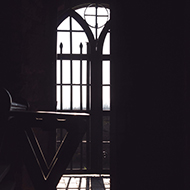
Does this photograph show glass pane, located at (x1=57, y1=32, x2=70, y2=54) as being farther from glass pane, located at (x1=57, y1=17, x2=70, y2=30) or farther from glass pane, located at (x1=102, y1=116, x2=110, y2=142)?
glass pane, located at (x1=102, y1=116, x2=110, y2=142)

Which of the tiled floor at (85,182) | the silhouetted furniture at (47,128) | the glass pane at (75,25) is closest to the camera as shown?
the silhouetted furniture at (47,128)

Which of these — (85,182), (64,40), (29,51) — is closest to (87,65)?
(64,40)

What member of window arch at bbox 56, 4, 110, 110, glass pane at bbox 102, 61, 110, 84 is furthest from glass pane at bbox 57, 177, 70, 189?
glass pane at bbox 102, 61, 110, 84

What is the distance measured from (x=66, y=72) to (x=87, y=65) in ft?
1.33

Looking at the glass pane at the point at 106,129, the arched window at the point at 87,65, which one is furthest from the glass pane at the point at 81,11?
the glass pane at the point at 106,129

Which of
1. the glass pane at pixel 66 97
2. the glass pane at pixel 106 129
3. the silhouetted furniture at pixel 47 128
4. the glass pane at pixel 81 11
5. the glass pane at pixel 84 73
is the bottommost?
the glass pane at pixel 106 129

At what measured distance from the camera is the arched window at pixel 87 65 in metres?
4.59

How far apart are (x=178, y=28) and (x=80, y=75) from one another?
364 cm

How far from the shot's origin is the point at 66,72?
4.56 m

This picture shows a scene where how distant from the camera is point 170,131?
1052mm

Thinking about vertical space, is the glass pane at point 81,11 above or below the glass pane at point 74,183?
above

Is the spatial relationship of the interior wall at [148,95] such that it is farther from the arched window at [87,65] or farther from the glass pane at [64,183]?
the arched window at [87,65]

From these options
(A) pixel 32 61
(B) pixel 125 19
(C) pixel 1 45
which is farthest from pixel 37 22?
(B) pixel 125 19

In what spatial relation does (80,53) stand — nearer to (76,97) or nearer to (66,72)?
(66,72)
